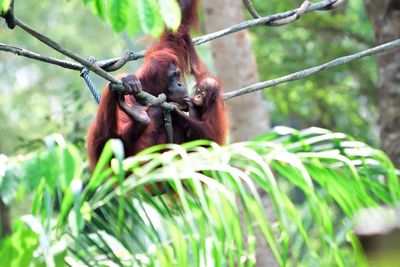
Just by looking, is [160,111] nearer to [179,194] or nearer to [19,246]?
[179,194]

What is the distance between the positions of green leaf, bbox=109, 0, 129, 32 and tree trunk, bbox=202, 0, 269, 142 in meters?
5.36

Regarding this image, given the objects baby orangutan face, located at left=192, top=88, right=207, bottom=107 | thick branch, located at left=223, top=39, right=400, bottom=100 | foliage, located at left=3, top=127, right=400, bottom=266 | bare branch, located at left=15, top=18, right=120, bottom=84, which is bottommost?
foliage, located at left=3, top=127, right=400, bottom=266

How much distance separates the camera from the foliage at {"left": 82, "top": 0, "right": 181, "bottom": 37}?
1.88 meters

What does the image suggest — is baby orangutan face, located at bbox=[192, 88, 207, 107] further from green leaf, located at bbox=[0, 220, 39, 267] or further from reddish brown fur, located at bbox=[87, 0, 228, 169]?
green leaf, located at bbox=[0, 220, 39, 267]

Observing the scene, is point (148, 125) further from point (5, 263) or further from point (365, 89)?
point (365, 89)

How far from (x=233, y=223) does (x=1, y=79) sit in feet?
48.0

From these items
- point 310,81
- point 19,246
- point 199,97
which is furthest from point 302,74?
point 310,81

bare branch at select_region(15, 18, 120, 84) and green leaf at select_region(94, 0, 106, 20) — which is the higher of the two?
bare branch at select_region(15, 18, 120, 84)

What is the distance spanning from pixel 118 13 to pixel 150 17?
8 centimetres

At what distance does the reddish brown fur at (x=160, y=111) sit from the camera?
401cm

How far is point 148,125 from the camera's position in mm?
4102

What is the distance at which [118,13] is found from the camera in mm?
1883

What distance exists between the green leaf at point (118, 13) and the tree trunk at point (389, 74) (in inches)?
174

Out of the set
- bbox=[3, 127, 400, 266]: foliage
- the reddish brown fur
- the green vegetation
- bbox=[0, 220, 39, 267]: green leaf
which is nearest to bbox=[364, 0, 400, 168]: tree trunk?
the reddish brown fur
